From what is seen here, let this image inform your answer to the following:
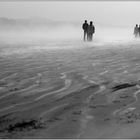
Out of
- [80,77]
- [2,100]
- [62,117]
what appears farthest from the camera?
[80,77]

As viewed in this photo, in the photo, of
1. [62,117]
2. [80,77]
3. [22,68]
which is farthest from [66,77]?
[62,117]

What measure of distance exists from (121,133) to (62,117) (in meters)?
1.00

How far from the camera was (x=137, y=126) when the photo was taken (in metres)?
3.80

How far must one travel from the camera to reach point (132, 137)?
3420mm

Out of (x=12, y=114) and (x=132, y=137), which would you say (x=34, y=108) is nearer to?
(x=12, y=114)

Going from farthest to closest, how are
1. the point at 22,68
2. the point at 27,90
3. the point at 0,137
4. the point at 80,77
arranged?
1. the point at 22,68
2. the point at 80,77
3. the point at 27,90
4. the point at 0,137

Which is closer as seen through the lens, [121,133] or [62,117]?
[121,133]

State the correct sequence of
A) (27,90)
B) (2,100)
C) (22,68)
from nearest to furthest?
1. (2,100)
2. (27,90)
3. (22,68)

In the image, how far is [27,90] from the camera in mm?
6191

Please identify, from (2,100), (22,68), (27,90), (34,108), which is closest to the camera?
(34,108)

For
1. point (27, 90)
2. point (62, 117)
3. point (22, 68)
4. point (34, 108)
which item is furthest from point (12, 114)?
point (22, 68)

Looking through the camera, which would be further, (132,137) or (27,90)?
(27,90)

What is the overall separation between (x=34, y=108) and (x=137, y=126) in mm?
1644

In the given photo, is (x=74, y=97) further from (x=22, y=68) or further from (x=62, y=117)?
(x=22, y=68)
